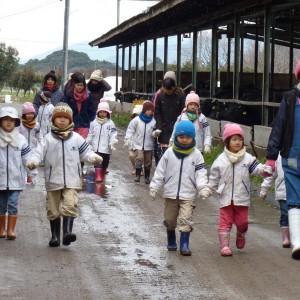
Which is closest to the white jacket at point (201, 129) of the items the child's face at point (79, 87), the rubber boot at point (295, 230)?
the child's face at point (79, 87)

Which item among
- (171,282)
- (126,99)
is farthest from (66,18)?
(171,282)

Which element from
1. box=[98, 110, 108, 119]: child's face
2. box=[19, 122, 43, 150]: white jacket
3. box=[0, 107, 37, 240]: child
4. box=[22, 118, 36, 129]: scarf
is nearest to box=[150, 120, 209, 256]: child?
box=[0, 107, 37, 240]: child

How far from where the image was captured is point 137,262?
29.7 ft

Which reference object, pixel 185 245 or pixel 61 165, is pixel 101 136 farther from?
pixel 185 245

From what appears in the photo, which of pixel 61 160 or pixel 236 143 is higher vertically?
pixel 236 143

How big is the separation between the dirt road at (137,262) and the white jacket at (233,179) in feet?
1.77

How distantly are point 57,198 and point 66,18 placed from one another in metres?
32.2

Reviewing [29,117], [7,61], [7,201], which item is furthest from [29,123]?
[7,61]

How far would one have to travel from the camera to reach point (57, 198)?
10.2m

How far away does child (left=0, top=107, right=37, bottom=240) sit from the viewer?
10.4m

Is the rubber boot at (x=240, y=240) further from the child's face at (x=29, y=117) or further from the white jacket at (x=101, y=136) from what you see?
the white jacket at (x=101, y=136)

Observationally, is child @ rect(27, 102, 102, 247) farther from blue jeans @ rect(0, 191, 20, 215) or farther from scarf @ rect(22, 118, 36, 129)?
scarf @ rect(22, 118, 36, 129)

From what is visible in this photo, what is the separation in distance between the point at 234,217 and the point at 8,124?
2.64 m

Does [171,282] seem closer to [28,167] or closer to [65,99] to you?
[28,167]
